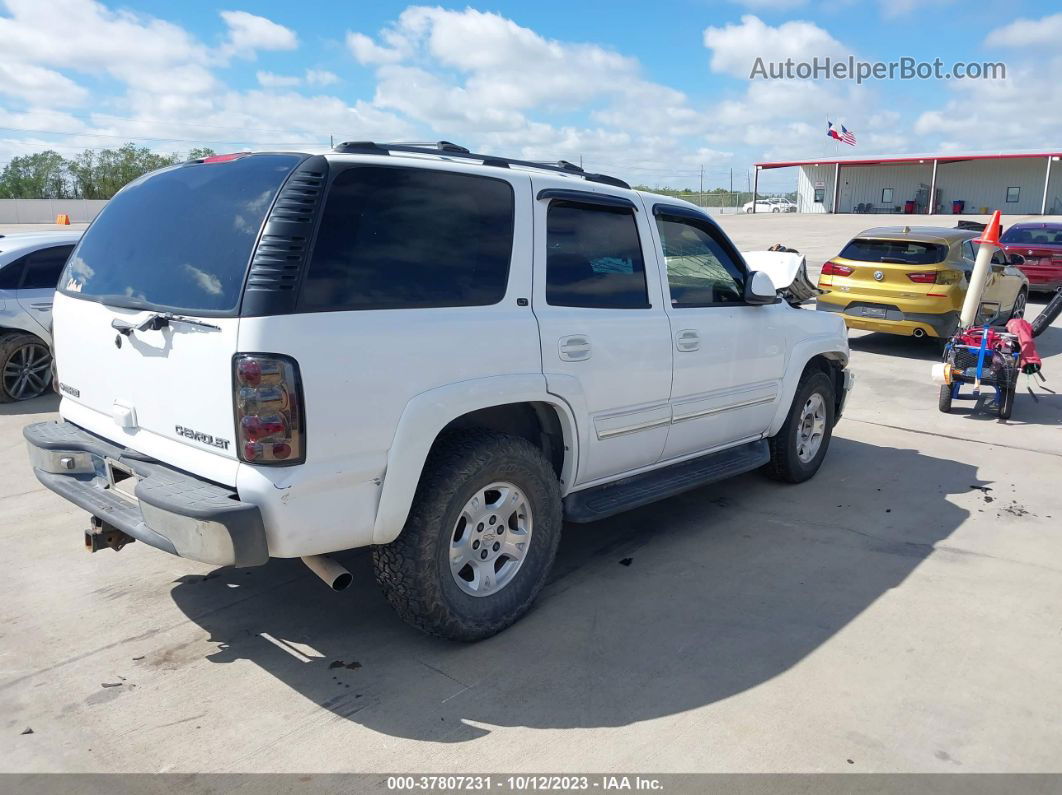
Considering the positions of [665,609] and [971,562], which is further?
[971,562]

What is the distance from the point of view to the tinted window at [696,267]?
475 centimetres

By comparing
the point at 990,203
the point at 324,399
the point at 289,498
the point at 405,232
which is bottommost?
the point at 289,498

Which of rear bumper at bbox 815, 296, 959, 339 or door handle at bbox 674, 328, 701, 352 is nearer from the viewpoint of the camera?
door handle at bbox 674, 328, 701, 352

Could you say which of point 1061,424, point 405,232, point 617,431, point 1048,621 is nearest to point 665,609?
point 617,431

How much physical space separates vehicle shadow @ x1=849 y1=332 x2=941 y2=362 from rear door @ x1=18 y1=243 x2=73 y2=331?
10.3 m

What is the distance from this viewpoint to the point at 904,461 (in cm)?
681

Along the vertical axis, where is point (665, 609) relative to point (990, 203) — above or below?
below

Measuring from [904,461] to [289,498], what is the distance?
5494 millimetres

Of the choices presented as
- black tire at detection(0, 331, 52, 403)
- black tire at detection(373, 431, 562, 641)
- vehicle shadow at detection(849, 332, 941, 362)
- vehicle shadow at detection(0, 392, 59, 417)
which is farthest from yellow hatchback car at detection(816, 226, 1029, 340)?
black tire at detection(0, 331, 52, 403)

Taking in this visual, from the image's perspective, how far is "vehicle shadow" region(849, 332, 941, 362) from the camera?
38.2 feet

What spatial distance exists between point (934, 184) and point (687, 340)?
49.6 meters

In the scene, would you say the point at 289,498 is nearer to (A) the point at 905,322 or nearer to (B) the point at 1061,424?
(B) the point at 1061,424

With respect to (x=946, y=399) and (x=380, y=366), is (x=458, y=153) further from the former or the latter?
(x=946, y=399)

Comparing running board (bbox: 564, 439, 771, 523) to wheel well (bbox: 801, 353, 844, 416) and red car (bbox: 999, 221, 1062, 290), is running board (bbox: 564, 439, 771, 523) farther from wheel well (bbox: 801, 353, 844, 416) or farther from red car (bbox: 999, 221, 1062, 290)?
red car (bbox: 999, 221, 1062, 290)
